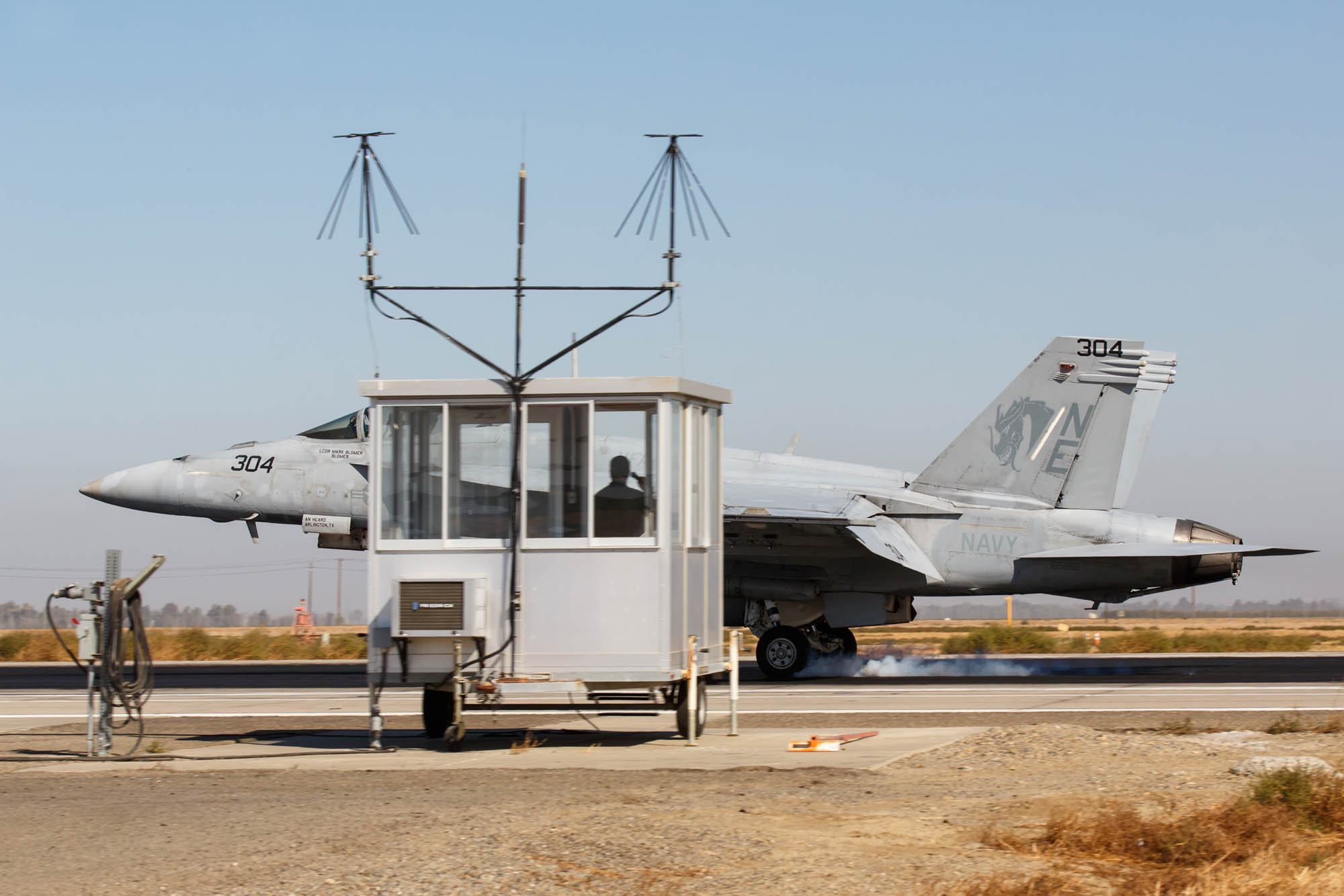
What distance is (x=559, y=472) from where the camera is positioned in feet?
39.0

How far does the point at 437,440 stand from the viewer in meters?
12.0

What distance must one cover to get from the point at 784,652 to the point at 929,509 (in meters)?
3.54

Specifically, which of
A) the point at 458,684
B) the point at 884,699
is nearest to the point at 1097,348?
the point at 884,699

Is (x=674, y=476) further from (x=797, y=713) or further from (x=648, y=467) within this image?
(x=797, y=713)

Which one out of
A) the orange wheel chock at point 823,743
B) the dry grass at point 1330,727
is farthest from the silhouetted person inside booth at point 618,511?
the dry grass at point 1330,727

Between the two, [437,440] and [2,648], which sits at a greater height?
[437,440]

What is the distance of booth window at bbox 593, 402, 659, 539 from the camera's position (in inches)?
463

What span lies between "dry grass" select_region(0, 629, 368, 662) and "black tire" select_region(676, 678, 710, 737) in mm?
22165

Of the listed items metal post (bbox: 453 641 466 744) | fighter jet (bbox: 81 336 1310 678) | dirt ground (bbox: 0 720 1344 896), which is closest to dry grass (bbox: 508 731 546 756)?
metal post (bbox: 453 641 466 744)

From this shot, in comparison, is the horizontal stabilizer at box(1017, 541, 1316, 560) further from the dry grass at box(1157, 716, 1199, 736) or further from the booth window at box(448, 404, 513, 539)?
the booth window at box(448, 404, 513, 539)

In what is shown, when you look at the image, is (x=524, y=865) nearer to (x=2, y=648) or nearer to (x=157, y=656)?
(x=157, y=656)

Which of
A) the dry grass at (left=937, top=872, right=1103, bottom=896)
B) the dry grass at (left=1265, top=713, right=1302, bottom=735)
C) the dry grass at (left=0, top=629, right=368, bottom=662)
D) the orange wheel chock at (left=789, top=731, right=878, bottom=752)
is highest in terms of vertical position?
the dry grass at (left=937, top=872, right=1103, bottom=896)

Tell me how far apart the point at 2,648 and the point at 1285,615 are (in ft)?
465

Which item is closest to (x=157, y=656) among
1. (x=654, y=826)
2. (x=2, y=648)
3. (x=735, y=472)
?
(x=2, y=648)
